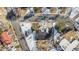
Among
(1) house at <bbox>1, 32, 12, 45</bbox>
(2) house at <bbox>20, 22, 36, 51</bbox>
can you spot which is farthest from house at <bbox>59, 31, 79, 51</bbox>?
(1) house at <bbox>1, 32, 12, 45</bbox>

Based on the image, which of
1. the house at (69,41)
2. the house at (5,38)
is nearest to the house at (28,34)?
the house at (5,38)

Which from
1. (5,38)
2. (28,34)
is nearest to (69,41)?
(28,34)

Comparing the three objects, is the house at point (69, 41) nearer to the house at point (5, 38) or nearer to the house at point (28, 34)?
the house at point (28, 34)

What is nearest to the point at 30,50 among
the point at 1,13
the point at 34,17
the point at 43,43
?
the point at 43,43

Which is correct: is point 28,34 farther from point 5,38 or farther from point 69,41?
point 69,41

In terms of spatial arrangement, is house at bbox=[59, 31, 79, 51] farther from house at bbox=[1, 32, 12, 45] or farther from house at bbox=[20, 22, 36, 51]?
house at bbox=[1, 32, 12, 45]
